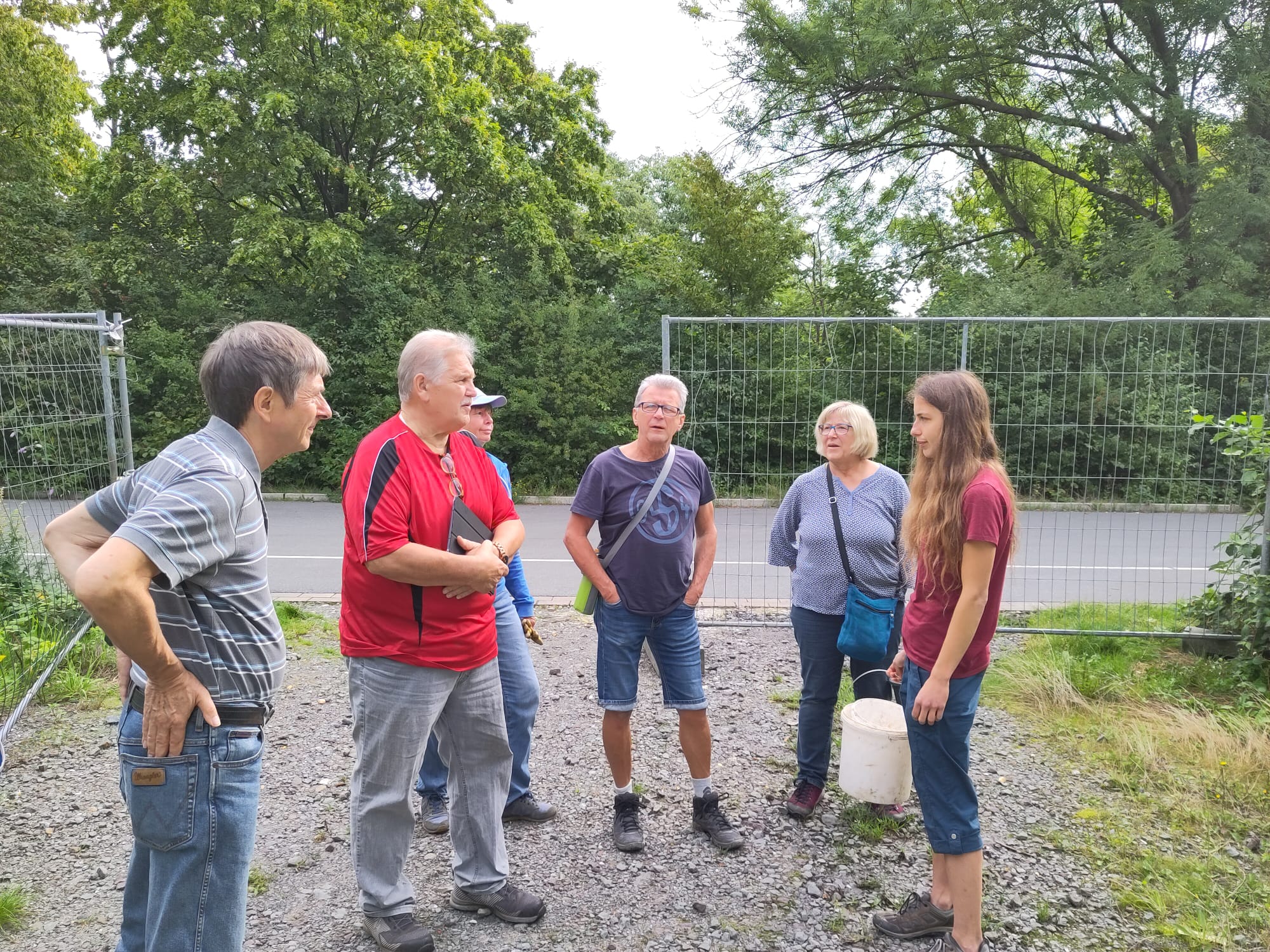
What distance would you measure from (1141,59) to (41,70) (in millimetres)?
20411

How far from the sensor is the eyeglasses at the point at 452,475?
257 centimetres

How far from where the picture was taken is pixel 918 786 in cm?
257

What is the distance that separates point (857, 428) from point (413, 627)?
195cm

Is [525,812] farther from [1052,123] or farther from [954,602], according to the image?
[1052,123]

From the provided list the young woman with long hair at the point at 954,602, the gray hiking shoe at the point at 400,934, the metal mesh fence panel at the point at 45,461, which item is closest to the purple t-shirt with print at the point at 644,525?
the young woman with long hair at the point at 954,602

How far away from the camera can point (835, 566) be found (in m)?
3.40

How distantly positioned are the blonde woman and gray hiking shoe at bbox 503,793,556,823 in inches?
40.1

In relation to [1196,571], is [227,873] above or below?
above

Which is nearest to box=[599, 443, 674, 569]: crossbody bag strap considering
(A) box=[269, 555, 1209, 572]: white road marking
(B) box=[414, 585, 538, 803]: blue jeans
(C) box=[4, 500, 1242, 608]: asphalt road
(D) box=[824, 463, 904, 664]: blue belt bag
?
(B) box=[414, 585, 538, 803]: blue jeans

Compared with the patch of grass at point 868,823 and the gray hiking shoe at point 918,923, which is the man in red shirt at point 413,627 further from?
the patch of grass at point 868,823

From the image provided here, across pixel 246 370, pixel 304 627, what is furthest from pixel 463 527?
pixel 304 627

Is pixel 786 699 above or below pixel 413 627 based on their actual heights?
below

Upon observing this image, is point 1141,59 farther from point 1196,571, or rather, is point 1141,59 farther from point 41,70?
point 41,70

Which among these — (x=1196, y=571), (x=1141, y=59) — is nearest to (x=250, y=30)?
(x=1141, y=59)
